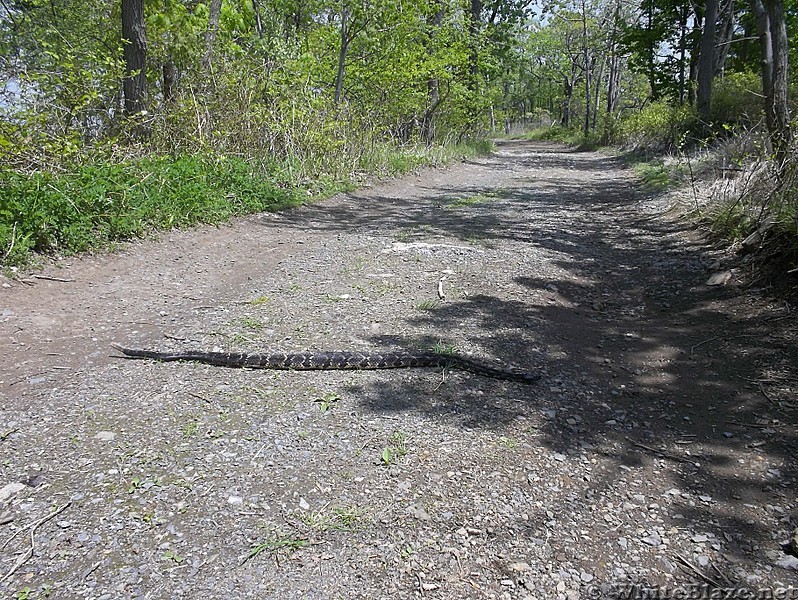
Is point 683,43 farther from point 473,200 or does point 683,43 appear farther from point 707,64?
point 473,200

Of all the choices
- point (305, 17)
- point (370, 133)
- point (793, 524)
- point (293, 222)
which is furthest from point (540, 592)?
point (305, 17)

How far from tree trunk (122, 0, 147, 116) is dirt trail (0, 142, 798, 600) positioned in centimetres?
397

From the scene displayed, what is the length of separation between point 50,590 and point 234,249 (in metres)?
5.54

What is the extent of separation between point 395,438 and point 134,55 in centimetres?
851

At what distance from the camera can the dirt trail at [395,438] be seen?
2230 mm

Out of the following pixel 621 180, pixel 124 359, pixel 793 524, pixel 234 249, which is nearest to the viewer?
pixel 793 524

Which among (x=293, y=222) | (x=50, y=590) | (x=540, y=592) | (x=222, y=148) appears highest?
(x=222, y=148)

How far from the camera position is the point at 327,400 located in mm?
3510

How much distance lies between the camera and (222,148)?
30.7ft

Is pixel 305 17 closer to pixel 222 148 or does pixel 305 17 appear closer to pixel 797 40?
pixel 222 148

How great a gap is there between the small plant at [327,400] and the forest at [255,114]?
3.77 meters

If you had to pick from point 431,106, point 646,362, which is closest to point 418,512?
point 646,362

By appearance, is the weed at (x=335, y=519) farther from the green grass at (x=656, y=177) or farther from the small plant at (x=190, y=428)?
the green grass at (x=656, y=177)

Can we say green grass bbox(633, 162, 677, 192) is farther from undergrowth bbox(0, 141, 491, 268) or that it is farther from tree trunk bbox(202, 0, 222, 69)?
tree trunk bbox(202, 0, 222, 69)
